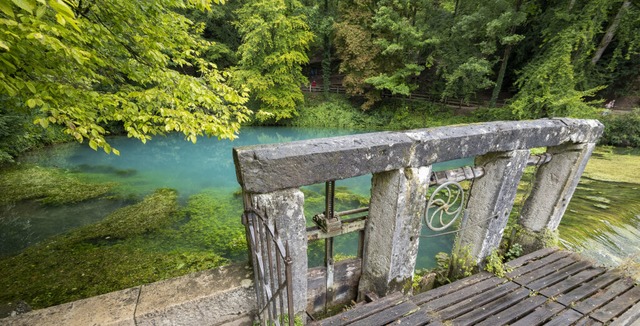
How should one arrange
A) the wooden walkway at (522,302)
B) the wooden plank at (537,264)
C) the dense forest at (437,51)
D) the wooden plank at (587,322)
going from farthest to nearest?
the dense forest at (437,51) → the wooden plank at (537,264) → the wooden plank at (587,322) → the wooden walkway at (522,302)

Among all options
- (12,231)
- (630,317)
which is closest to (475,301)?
A: (630,317)

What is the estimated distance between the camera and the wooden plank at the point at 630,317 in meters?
3.05

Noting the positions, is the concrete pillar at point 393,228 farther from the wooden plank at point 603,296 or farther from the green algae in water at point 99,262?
the green algae in water at point 99,262

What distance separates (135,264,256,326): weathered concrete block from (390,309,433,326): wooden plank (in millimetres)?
1474

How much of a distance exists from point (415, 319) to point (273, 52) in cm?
1752

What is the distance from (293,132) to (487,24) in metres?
12.1

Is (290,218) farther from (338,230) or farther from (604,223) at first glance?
(604,223)

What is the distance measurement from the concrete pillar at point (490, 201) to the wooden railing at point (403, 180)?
1 centimetres

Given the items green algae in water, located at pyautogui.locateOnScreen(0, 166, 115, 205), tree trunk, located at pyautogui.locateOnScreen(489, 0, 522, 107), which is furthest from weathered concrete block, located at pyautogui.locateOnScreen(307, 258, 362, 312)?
tree trunk, located at pyautogui.locateOnScreen(489, 0, 522, 107)

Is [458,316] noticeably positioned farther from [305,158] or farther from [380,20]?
[380,20]

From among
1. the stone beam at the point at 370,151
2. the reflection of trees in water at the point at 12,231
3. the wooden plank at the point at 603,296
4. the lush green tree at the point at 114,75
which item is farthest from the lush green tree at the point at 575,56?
the reflection of trees in water at the point at 12,231

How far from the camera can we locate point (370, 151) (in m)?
2.49

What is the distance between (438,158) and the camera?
9.36 feet

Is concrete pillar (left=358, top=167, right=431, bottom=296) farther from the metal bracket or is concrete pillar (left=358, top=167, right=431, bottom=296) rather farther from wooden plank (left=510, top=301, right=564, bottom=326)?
wooden plank (left=510, top=301, right=564, bottom=326)
